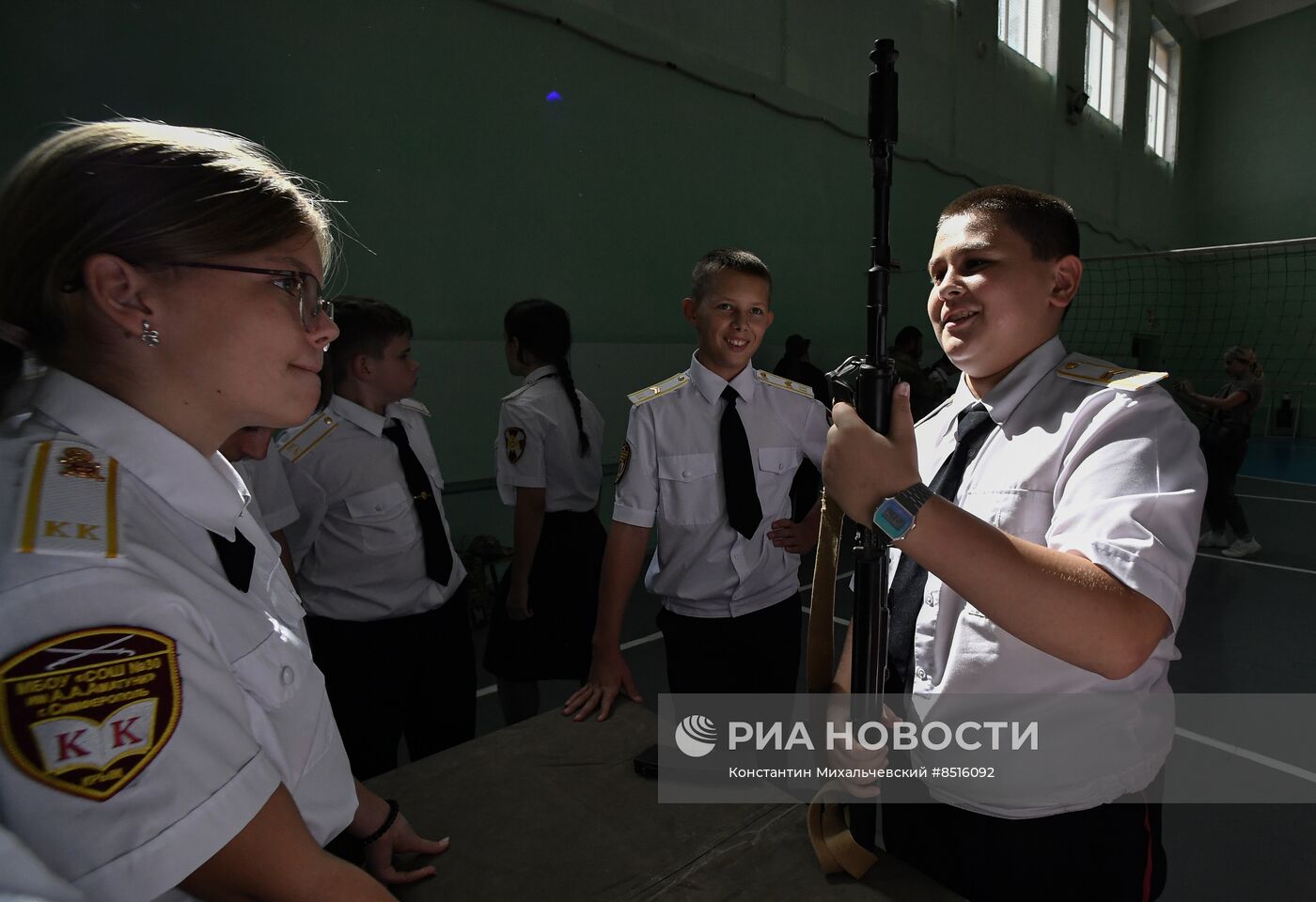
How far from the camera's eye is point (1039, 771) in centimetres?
102

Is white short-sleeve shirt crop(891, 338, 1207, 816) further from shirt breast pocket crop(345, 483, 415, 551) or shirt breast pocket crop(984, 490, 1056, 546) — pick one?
shirt breast pocket crop(345, 483, 415, 551)

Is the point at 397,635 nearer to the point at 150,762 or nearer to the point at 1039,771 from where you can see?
the point at 150,762

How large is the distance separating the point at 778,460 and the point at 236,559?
1.61 m

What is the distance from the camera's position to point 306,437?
6.54 ft

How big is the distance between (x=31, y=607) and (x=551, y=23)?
16.7ft

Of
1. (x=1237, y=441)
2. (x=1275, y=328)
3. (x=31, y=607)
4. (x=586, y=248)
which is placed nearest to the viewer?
(x=31, y=607)

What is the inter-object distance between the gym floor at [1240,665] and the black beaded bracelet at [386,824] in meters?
0.42

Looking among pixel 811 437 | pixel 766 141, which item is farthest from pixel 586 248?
pixel 811 437

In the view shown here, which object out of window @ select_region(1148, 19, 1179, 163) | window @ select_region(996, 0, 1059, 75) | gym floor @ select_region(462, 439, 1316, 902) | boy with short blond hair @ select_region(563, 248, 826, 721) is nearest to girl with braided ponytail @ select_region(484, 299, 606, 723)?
gym floor @ select_region(462, 439, 1316, 902)

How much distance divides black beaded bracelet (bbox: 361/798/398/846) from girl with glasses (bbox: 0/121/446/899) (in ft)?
0.46

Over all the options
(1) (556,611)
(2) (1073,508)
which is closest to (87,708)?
(2) (1073,508)

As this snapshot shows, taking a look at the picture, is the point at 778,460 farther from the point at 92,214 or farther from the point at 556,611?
the point at 92,214

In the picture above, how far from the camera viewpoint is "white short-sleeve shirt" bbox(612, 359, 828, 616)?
200cm

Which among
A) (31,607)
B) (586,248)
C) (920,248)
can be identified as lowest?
(31,607)
